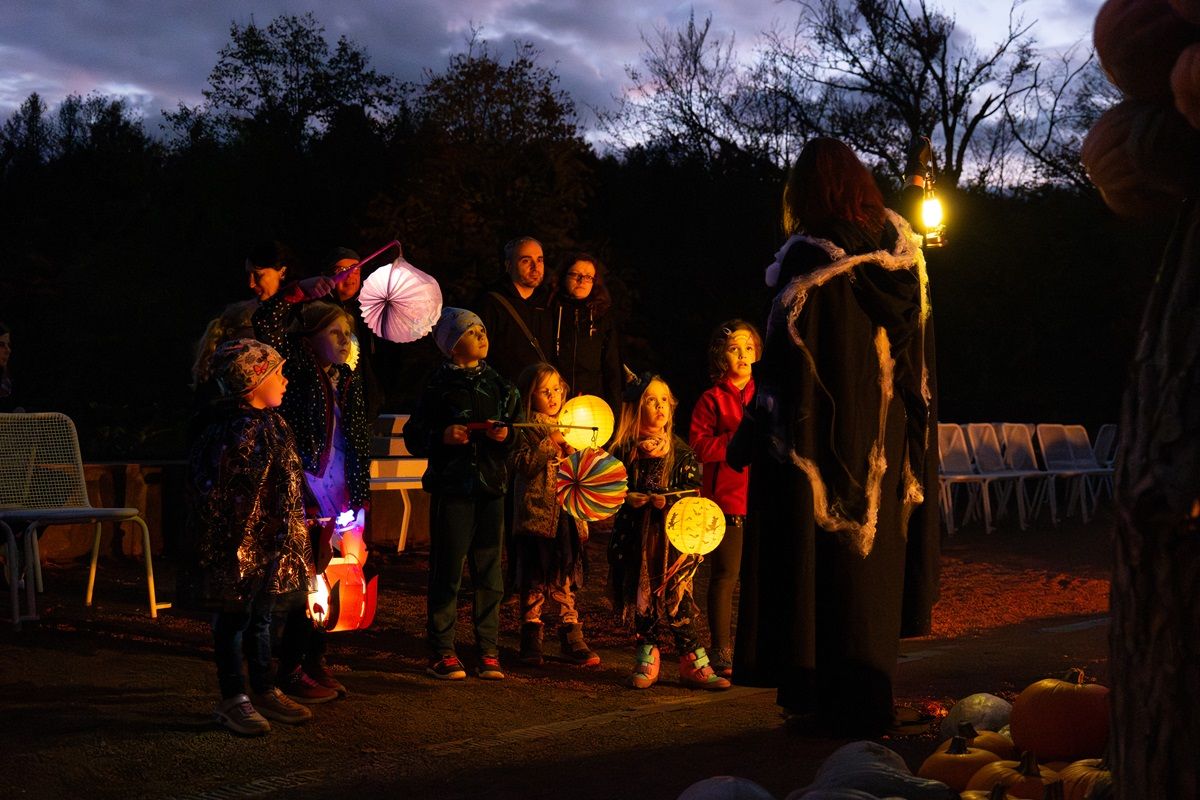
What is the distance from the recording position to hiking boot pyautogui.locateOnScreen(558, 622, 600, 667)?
262 inches

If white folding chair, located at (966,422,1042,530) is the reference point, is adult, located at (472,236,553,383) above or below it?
above

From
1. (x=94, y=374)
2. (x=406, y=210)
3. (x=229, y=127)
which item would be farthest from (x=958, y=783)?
(x=229, y=127)

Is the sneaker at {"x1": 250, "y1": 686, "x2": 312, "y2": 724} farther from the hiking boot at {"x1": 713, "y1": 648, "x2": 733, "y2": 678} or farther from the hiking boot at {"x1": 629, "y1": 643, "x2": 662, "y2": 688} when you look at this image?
the hiking boot at {"x1": 713, "y1": 648, "x2": 733, "y2": 678}

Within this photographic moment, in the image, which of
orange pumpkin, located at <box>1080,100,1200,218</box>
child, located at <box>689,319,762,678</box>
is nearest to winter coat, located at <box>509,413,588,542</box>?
child, located at <box>689,319,762,678</box>

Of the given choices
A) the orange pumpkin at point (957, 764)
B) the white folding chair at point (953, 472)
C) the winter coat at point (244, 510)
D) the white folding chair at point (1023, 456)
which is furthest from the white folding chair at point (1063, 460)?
the orange pumpkin at point (957, 764)

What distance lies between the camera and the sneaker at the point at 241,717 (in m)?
4.95

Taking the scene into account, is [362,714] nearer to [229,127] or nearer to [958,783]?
[958,783]

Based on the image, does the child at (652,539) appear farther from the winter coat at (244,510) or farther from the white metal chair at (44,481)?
the white metal chair at (44,481)

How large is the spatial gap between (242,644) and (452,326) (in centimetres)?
175

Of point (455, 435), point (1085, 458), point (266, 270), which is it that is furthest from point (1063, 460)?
point (266, 270)

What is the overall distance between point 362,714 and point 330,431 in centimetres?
119

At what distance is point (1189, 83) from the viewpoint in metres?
1.57

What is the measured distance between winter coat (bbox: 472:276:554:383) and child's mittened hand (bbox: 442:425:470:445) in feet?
3.69

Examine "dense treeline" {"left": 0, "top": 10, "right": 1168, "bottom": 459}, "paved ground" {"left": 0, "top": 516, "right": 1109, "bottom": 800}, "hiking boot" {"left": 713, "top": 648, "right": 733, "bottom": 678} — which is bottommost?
"paved ground" {"left": 0, "top": 516, "right": 1109, "bottom": 800}
